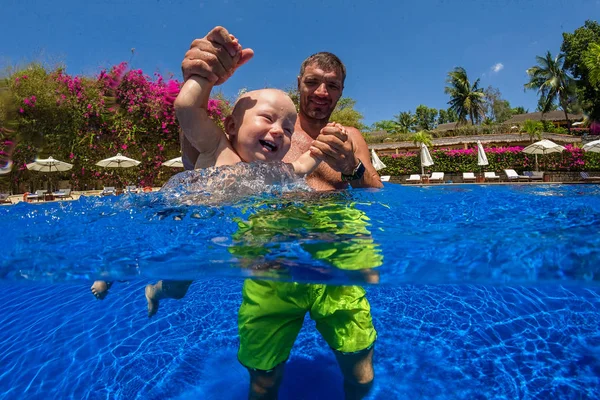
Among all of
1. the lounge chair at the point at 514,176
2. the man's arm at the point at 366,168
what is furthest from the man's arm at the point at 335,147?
the lounge chair at the point at 514,176

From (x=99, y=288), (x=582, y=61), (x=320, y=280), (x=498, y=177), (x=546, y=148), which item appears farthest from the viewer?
(x=582, y=61)

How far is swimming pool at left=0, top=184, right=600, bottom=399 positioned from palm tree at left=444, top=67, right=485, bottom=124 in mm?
A: 55845

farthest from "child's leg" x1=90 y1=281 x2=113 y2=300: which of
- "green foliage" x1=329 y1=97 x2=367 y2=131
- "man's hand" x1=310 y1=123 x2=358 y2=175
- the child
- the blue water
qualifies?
"green foliage" x1=329 y1=97 x2=367 y2=131

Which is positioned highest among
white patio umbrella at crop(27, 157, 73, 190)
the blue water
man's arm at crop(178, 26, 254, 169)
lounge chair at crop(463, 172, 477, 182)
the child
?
white patio umbrella at crop(27, 157, 73, 190)

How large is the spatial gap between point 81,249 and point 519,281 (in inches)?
114

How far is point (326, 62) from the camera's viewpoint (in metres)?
2.94

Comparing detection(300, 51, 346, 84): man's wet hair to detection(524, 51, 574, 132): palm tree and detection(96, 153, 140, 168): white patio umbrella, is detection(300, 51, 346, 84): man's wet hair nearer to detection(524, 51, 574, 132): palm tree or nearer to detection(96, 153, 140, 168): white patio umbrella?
detection(96, 153, 140, 168): white patio umbrella

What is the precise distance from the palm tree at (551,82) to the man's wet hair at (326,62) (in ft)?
169

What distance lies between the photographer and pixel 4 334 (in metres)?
3.92

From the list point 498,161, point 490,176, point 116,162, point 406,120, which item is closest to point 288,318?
point 116,162

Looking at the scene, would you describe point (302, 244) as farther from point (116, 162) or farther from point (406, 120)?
point (406, 120)

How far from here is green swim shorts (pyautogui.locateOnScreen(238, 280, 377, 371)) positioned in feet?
6.46

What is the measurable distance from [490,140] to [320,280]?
130 feet

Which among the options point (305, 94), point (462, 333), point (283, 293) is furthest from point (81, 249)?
point (462, 333)
